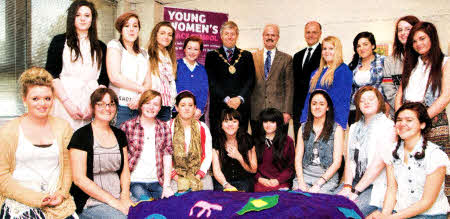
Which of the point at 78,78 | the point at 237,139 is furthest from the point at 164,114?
the point at 78,78

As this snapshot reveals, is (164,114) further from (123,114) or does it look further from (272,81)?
(272,81)

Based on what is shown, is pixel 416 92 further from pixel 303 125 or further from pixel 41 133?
pixel 41 133

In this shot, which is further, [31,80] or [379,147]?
[379,147]

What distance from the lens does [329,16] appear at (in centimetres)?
588

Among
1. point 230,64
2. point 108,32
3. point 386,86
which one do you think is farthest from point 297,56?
point 108,32

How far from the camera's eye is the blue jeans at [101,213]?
100 inches

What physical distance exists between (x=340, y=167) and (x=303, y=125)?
1.52 ft

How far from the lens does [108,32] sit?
6.55 meters

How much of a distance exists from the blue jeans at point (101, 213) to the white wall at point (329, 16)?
Answer: 14.1 ft

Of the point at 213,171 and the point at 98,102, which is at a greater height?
the point at 98,102

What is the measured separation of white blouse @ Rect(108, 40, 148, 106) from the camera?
3.19 m

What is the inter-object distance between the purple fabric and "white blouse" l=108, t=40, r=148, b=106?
97 centimetres

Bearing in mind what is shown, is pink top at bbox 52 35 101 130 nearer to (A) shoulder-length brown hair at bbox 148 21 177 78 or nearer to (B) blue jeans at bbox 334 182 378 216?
(A) shoulder-length brown hair at bbox 148 21 177 78

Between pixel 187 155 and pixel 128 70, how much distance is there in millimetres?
836
